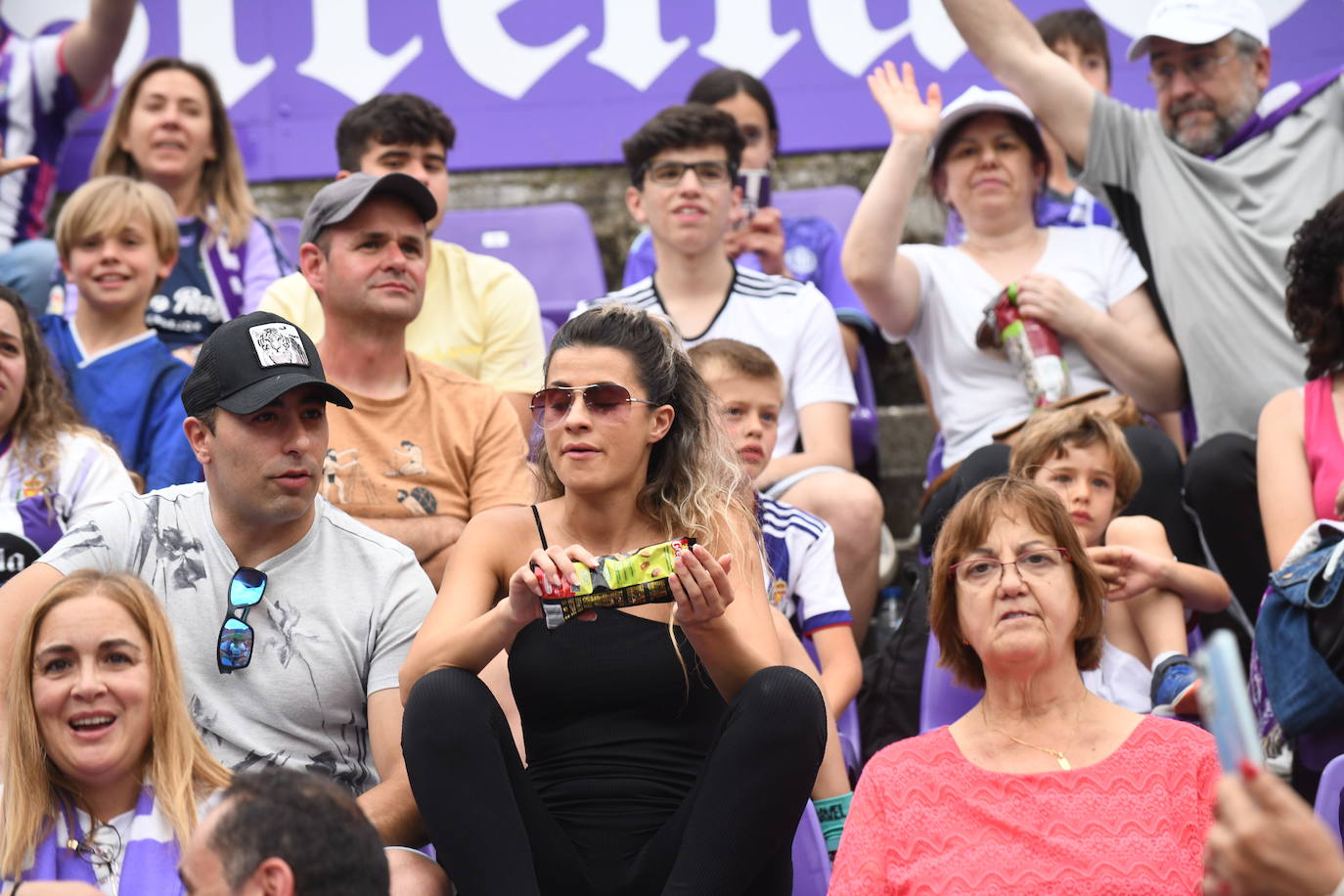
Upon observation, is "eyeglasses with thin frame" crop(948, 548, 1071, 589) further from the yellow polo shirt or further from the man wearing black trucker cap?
the yellow polo shirt

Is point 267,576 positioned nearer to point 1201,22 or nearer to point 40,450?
point 40,450

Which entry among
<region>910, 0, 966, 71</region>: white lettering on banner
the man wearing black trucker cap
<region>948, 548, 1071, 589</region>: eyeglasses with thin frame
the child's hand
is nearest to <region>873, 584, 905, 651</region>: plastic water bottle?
the child's hand

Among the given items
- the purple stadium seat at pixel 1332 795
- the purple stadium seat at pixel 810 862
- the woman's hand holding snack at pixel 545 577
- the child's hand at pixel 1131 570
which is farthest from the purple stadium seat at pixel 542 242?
the purple stadium seat at pixel 1332 795

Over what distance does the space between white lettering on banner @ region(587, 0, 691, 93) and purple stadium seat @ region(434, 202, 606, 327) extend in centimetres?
60

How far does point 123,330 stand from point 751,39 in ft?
8.45

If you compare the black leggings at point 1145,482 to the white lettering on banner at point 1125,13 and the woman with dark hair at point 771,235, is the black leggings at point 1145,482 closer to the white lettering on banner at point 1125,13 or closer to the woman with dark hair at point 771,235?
the woman with dark hair at point 771,235

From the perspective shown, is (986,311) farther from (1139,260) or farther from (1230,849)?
(1230,849)

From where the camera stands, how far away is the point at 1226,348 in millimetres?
4223

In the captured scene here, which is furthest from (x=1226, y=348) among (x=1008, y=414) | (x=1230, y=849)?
(x=1230, y=849)

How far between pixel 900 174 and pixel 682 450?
5.12 ft

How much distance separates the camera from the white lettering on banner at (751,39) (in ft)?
19.0

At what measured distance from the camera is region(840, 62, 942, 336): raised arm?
4.19m

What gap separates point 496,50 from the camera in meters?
5.88

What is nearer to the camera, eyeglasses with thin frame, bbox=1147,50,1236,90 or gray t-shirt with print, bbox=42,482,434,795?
gray t-shirt with print, bbox=42,482,434,795
